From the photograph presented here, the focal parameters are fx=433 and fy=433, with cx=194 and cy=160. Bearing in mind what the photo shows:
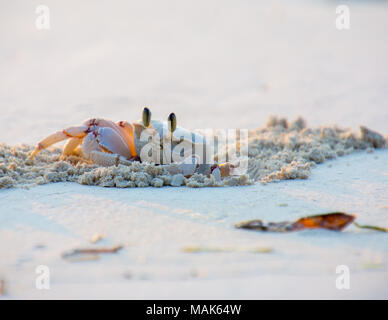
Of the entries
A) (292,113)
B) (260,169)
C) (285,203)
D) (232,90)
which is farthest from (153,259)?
(232,90)

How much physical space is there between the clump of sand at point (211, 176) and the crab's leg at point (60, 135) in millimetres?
170

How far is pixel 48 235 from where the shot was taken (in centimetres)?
254

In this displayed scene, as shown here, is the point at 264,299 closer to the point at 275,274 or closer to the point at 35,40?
the point at 275,274

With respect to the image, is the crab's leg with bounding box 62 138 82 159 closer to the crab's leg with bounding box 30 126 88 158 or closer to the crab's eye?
the crab's leg with bounding box 30 126 88 158

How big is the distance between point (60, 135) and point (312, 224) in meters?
2.48

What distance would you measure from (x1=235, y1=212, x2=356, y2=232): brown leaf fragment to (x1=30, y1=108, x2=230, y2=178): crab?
1.14 metres

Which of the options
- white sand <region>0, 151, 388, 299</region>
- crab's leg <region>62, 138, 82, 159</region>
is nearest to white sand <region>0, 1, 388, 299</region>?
white sand <region>0, 151, 388, 299</region>

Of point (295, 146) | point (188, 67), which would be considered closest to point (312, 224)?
point (295, 146)

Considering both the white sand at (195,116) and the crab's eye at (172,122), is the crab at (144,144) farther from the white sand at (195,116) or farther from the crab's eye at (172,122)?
the white sand at (195,116)

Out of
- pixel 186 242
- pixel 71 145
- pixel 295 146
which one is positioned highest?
pixel 71 145

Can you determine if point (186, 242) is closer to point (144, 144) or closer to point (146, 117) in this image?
point (146, 117)

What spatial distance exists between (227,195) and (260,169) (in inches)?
37.6

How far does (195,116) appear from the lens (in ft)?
21.8

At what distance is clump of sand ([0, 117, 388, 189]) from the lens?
3.54m
